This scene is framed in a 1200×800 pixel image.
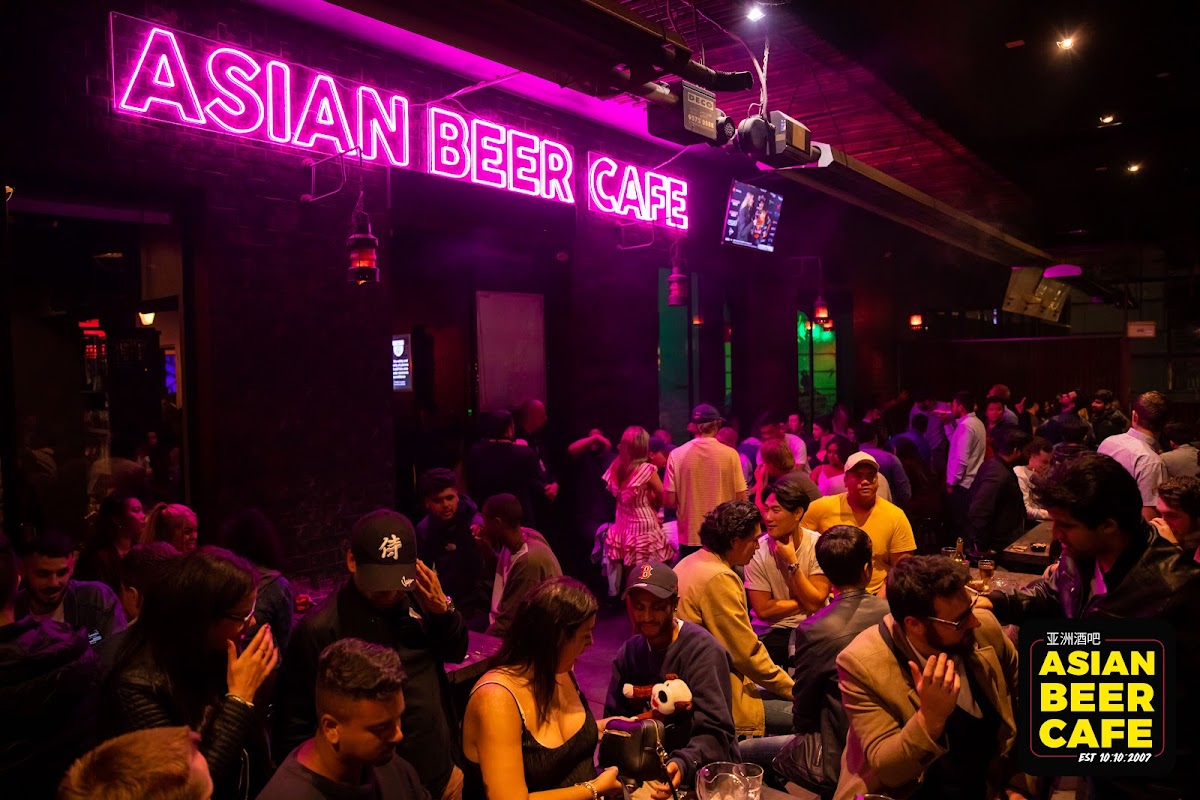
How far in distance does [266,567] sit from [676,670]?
2029mm

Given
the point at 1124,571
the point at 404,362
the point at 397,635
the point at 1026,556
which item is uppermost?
the point at 404,362

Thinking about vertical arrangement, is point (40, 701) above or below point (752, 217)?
below

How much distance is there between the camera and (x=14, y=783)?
2670 mm

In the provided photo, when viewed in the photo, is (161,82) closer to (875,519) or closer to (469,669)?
(469,669)

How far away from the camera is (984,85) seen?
29.5 ft

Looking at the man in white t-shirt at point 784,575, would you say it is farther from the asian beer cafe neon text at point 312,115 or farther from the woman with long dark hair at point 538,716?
the asian beer cafe neon text at point 312,115

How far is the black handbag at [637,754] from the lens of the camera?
257cm

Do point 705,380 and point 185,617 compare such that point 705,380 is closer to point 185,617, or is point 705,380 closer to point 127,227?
point 127,227

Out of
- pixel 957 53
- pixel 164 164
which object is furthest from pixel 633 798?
pixel 957 53

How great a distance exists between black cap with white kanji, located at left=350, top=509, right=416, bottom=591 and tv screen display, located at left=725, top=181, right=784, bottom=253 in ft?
24.8

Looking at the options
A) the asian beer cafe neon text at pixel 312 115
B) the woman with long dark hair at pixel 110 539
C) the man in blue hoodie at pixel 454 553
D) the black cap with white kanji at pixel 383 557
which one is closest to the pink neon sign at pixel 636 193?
the asian beer cafe neon text at pixel 312 115

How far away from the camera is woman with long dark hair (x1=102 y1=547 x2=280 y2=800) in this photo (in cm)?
239

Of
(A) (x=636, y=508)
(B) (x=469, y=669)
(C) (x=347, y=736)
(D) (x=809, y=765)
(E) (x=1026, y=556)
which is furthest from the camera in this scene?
(A) (x=636, y=508)

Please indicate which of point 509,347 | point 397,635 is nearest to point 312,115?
point 509,347
